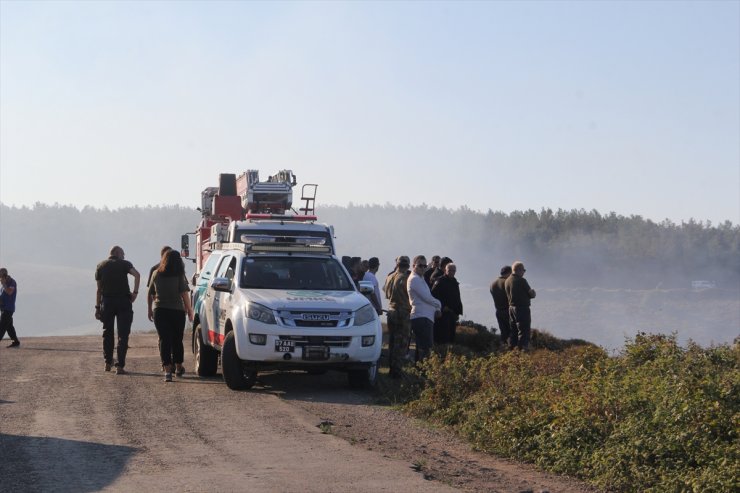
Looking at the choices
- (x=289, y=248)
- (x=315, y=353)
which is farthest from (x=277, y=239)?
(x=315, y=353)

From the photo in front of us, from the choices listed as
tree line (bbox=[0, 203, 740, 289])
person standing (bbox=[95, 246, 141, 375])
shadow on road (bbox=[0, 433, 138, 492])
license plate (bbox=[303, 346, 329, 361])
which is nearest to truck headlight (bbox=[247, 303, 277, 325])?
license plate (bbox=[303, 346, 329, 361])

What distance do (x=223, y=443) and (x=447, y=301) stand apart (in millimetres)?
8050

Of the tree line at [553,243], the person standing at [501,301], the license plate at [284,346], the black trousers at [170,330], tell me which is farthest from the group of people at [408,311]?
the tree line at [553,243]

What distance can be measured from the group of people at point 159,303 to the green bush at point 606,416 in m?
4.58

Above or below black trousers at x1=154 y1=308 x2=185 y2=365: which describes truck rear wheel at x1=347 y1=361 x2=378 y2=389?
below

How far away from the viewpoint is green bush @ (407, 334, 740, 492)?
809cm

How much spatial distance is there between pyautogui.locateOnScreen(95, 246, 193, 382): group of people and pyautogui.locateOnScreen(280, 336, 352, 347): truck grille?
8.62ft

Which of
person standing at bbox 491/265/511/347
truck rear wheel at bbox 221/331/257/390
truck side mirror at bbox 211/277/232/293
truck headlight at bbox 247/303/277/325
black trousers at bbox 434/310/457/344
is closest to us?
truck headlight at bbox 247/303/277/325

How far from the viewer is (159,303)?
15.4 metres

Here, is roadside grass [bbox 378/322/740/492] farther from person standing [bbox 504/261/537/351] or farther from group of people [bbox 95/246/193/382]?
person standing [bbox 504/261/537/351]

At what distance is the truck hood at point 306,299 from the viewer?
13.4m

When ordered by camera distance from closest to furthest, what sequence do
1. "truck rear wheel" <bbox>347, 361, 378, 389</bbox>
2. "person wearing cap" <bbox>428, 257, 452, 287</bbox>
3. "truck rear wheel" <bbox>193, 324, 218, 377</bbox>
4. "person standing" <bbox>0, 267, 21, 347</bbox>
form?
"truck rear wheel" <bbox>347, 361, 378, 389</bbox>
"truck rear wheel" <bbox>193, 324, 218, 377</bbox>
"person wearing cap" <bbox>428, 257, 452, 287</bbox>
"person standing" <bbox>0, 267, 21, 347</bbox>

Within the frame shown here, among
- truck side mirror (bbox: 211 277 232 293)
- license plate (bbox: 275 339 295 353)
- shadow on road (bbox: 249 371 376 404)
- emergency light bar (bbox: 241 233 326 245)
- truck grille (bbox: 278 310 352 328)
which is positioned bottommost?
shadow on road (bbox: 249 371 376 404)

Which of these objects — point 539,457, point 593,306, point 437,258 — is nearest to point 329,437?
point 539,457
